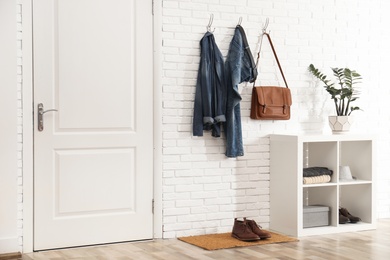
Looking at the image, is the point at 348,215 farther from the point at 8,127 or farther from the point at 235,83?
the point at 8,127

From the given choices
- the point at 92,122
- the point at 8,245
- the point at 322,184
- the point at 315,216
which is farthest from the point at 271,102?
the point at 8,245

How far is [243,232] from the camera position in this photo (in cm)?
545

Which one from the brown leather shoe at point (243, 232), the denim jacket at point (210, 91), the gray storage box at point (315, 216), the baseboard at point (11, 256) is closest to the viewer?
the baseboard at point (11, 256)

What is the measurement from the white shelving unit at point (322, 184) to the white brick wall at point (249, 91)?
167 millimetres

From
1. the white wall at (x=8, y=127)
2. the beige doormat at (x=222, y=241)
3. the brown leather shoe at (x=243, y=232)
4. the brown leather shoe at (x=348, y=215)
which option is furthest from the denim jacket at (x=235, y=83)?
the white wall at (x=8, y=127)

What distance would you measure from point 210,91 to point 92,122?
985mm

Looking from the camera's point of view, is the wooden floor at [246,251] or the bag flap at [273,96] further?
the bag flap at [273,96]

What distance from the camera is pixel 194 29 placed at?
18.5 ft

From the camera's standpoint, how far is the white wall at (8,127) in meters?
4.89

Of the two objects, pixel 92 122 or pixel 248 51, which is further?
pixel 248 51

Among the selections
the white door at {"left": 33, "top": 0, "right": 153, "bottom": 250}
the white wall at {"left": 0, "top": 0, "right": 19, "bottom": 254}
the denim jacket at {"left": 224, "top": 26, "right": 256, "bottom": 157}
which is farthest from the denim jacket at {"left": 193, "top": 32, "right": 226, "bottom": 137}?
the white wall at {"left": 0, "top": 0, "right": 19, "bottom": 254}

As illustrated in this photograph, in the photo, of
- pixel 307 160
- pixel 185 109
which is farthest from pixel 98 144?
pixel 307 160

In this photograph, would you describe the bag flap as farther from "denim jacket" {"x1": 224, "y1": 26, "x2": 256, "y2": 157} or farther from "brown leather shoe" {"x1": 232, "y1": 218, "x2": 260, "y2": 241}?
"brown leather shoe" {"x1": 232, "y1": 218, "x2": 260, "y2": 241}

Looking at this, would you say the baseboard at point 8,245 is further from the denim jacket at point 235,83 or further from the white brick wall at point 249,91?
the denim jacket at point 235,83
